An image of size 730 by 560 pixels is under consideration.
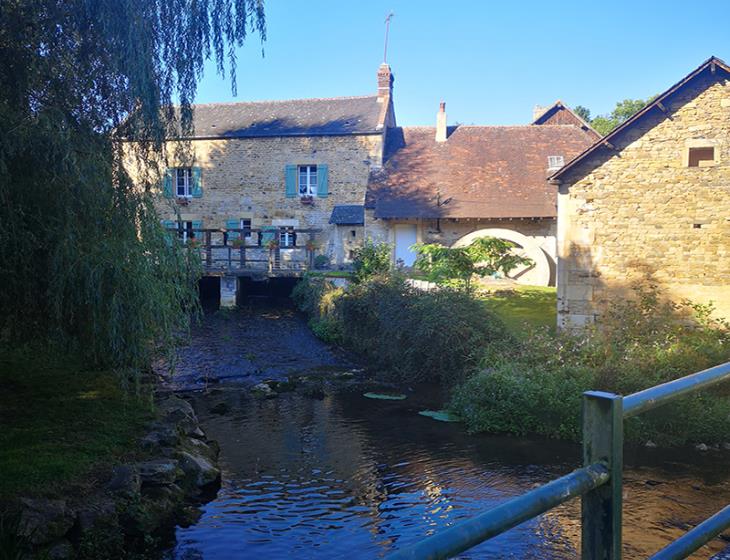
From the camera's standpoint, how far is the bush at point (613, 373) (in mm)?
8844

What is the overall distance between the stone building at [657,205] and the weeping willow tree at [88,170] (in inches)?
333

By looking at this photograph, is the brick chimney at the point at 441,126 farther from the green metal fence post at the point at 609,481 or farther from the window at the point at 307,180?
the green metal fence post at the point at 609,481

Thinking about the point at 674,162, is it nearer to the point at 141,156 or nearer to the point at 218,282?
the point at 141,156

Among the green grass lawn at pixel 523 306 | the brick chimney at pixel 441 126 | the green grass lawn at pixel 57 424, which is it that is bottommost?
the green grass lawn at pixel 57 424

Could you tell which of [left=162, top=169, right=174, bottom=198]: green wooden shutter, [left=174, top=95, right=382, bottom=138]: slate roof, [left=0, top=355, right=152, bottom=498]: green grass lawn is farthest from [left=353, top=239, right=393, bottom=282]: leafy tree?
[left=162, top=169, right=174, bottom=198]: green wooden shutter

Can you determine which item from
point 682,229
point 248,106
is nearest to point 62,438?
point 682,229

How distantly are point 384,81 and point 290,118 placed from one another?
4.05m

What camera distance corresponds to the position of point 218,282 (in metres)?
22.7

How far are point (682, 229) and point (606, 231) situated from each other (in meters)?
1.34

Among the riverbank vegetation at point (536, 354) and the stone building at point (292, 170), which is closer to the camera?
the riverbank vegetation at point (536, 354)

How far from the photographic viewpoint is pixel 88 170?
5625 mm

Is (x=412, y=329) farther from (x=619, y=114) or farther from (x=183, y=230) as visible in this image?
(x=619, y=114)

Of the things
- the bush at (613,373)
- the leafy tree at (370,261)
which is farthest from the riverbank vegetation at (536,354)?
the leafy tree at (370,261)

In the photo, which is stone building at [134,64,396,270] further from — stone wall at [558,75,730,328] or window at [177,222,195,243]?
stone wall at [558,75,730,328]
